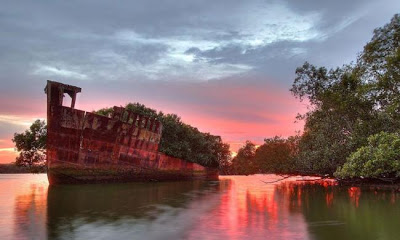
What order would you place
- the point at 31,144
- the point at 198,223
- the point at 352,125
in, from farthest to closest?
the point at 31,144 < the point at 352,125 < the point at 198,223

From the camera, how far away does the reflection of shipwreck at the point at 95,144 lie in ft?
101

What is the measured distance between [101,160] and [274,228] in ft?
83.2

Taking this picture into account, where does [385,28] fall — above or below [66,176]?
above

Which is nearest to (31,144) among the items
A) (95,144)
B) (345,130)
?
(95,144)

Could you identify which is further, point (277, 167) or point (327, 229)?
point (277, 167)

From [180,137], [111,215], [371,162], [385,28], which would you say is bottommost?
[111,215]

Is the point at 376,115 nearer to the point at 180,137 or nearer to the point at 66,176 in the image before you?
the point at 66,176

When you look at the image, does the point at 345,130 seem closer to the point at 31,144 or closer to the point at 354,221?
the point at 354,221

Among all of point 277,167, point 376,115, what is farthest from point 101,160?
point 376,115

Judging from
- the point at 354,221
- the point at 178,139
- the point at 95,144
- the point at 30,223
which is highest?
the point at 178,139

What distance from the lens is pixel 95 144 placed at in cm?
3266

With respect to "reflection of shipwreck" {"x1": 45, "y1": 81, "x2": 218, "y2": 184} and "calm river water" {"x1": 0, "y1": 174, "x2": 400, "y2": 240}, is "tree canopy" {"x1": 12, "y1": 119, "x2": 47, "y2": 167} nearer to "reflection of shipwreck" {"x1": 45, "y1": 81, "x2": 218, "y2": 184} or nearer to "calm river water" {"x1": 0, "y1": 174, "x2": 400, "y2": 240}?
"reflection of shipwreck" {"x1": 45, "y1": 81, "x2": 218, "y2": 184}

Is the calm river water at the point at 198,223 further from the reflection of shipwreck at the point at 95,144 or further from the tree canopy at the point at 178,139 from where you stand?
the tree canopy at the point at 178,139

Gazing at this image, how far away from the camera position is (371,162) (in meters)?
19.1
